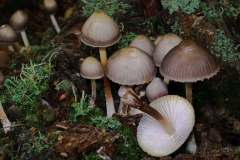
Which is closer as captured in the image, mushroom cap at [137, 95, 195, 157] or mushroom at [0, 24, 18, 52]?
mushroom cap at [137, 95, 195, 157]

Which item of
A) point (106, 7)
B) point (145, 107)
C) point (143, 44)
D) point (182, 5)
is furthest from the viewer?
point (106, 7)

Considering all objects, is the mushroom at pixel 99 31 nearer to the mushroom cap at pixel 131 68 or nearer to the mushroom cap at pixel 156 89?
the mushroom cap at pixel 131 68

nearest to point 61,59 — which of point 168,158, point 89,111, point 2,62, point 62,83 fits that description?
point 62,83

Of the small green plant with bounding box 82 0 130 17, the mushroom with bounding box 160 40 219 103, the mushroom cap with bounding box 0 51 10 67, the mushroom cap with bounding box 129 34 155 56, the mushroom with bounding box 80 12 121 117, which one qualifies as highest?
the mushroom with bounding box 80 12 121 117

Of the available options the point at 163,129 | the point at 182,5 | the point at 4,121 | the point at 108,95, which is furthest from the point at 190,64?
the point at 4,121

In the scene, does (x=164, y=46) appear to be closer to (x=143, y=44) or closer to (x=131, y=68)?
(x=143, y=44)

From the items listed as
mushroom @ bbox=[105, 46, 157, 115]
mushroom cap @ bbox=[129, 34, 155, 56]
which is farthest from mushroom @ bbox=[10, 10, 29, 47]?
mushroom @ bbox=[105, 46, 157, 115]

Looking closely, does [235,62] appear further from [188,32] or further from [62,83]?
[62,83]

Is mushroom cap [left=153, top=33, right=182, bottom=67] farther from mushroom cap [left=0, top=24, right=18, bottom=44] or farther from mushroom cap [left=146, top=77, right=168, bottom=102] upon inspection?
mushroom cap [left=0, top=24, right=18, bottom=44]
